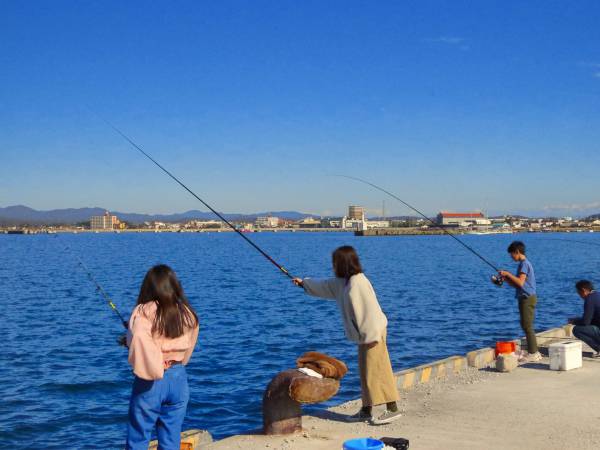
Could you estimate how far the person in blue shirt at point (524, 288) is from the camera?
9.70 metres

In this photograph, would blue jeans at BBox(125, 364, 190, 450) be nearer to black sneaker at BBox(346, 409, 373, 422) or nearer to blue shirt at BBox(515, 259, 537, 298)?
black sneaker at BBox(346, 409, 373, 422)

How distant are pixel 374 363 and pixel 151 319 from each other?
2814 millimetres

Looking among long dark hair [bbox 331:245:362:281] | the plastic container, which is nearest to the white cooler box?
the plastic container

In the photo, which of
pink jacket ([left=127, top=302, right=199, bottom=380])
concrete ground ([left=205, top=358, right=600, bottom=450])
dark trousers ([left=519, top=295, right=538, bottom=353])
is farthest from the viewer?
dark trousers ([left=519, top=295, right=538, bottom=353])

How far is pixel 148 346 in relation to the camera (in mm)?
4758

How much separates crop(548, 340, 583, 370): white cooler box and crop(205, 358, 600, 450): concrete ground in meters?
0.21

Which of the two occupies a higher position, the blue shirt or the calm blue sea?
the blue shirt

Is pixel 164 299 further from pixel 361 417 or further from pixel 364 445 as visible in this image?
pixel 361 417

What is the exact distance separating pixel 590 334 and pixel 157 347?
293 inches

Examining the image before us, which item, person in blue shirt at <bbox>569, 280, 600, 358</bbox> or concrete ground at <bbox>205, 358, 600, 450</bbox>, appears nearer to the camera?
concrete ground at <bbox>205, 358, 600, 450</bbox>

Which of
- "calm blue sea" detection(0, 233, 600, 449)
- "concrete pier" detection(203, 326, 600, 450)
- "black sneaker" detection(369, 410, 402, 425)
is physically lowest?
"calm blue sea" detection(0, 233, 600, 449)

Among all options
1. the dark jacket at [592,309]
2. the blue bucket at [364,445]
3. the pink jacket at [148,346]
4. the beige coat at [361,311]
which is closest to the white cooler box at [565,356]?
the dark jacket at [592,309]

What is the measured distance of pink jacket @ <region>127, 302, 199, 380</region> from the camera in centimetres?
473

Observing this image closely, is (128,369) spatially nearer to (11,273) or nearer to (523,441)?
(523,441)
